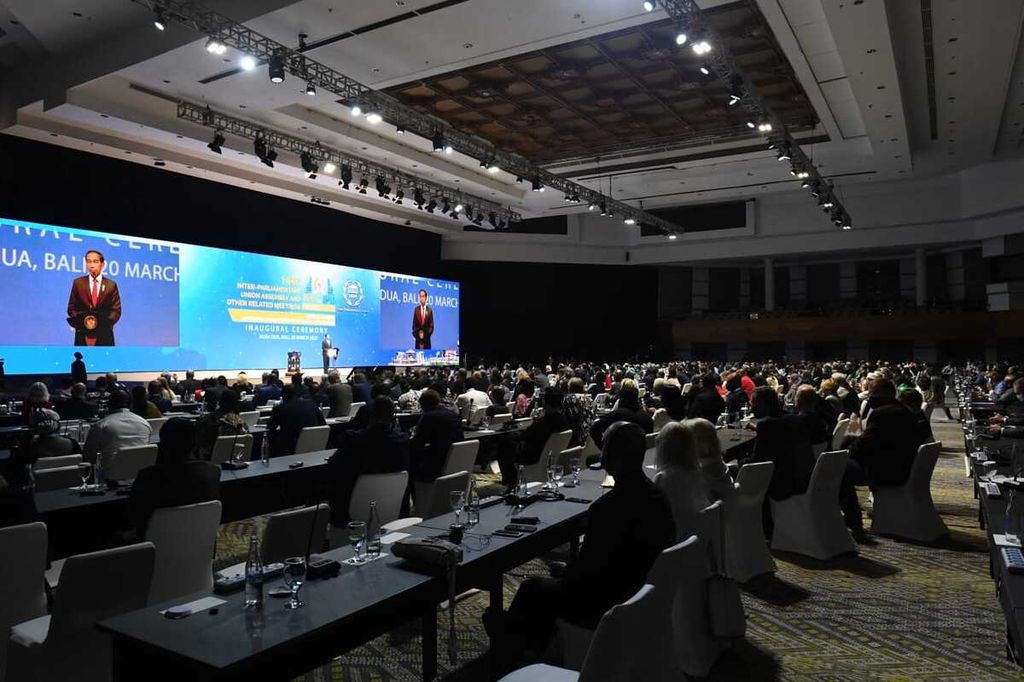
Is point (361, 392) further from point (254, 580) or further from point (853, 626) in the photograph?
point (254, 580)

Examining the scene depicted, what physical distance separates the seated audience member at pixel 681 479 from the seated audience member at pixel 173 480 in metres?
2.29

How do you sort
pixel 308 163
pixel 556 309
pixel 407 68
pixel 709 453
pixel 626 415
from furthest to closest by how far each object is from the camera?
pixel 556 309
pixel 308 163
pixel 407 68
pixel 626 415
pixel 709 453

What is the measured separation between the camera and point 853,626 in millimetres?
4008

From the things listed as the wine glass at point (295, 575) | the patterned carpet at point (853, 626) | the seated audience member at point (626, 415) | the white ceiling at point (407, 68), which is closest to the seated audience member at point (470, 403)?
the seated audience member at point (626, 415)

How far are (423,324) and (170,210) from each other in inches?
330

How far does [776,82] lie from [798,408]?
8.08 m

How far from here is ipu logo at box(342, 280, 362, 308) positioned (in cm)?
1864

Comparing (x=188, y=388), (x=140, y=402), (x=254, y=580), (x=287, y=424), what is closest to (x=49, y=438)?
(x=140, y=402)

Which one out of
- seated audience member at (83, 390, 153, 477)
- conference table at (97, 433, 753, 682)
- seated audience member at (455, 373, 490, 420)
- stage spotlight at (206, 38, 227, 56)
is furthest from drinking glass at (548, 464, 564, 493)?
stage spotlight at (206, 38, 227, 56)

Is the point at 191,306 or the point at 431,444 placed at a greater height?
the point at 191,306

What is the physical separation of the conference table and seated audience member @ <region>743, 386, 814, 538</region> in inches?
108

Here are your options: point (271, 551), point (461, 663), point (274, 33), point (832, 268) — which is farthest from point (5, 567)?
point (832, 268)

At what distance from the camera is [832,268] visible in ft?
93.6

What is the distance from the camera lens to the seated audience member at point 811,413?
5953 millimetres
